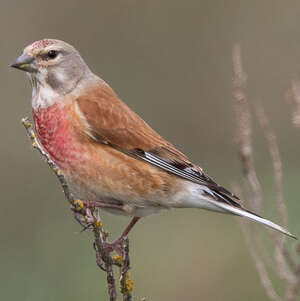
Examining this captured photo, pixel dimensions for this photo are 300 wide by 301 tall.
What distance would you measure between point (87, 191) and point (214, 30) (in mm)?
4758

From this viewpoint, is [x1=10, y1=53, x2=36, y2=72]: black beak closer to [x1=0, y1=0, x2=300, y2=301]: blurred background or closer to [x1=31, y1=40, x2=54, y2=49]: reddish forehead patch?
[x1=31, y1=40, x2=54, y2=49]: reddish forehead patch

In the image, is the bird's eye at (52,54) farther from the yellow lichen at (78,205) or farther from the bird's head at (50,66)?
the yellow lichen at (78,205)

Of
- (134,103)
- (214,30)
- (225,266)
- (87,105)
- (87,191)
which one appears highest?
(214,30)

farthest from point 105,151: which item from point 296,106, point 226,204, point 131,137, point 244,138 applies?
point 296,106

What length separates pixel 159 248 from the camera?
6.95 m

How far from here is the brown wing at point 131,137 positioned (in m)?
5.14

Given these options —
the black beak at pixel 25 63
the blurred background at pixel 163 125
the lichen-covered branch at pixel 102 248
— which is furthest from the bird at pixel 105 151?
the blurred background at pixel 163 125

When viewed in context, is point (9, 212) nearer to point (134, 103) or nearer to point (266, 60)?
point (134, 103)

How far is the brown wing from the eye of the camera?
5.14 meters

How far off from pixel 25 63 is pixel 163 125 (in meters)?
3.46

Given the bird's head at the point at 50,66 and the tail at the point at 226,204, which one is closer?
the tail at the point at 226,204

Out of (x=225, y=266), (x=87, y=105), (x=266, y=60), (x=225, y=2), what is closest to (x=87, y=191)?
(x=87, y=105)

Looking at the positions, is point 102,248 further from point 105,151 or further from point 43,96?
point 43,96

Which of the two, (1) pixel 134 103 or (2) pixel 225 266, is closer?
(2) pixel 225 266
